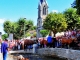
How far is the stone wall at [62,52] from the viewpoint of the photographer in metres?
22.3

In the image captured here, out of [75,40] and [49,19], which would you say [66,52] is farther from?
[49,19]

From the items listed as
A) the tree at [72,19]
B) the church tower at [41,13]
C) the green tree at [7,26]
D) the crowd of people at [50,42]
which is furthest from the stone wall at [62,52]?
the church tower at [41,13]

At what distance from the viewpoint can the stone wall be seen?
22.3 metres

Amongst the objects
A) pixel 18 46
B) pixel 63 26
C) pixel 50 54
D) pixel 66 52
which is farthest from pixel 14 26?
pixel 66 52

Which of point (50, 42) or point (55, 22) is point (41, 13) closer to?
point (55, 22)

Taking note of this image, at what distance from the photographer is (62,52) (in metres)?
26.5

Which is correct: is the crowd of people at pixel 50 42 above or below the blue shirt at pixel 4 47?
above

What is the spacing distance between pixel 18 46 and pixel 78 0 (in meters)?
17.0

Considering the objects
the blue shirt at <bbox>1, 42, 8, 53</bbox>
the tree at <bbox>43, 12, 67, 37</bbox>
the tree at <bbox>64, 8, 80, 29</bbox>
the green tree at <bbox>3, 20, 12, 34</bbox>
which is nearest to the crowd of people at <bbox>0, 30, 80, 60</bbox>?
→ the blue shirt at <bbox>1, 42, 8, 53</bbox>

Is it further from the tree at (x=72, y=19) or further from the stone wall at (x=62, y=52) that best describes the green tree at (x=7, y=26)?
the stone wall at (x=62, y=52)

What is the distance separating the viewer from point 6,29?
294 feet

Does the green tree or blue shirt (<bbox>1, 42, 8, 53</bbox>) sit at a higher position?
the green tree

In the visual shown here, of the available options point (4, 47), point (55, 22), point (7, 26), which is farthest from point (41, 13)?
point (4, 47)

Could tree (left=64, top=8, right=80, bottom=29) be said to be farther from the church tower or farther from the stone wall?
the stone wall
